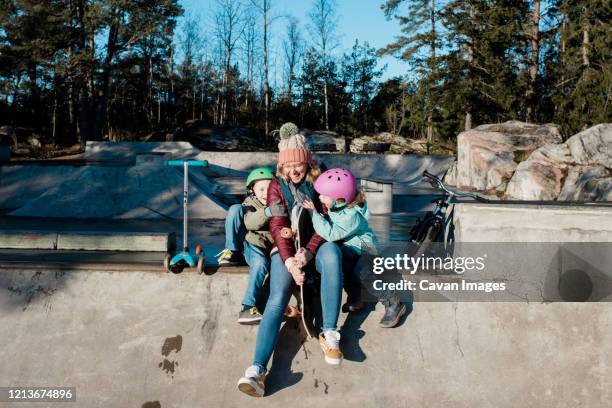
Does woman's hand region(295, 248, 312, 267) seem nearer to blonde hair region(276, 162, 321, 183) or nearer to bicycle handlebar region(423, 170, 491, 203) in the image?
blonde hair region(276, 162, 321, 183)

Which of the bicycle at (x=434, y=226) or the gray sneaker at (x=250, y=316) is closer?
the gray sneaker at (x=250, y=316)

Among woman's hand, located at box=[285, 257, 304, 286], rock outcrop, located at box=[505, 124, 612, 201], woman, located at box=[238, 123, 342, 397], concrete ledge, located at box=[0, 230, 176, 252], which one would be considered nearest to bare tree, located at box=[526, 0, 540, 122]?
rock outcrop, located at box=[505, 124, 612, 201]

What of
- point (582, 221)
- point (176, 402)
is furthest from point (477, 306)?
point (176, 402)

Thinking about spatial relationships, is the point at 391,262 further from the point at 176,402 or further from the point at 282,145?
the point at 176,402

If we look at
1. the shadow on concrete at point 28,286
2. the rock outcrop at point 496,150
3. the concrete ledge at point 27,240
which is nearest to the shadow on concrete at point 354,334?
the shadow on concrete at point 28,286

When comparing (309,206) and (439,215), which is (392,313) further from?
(439,215)

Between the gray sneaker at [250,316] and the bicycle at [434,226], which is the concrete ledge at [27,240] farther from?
the bicycle at [434,226]

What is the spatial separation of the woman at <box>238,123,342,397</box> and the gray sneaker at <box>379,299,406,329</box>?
1.40ft

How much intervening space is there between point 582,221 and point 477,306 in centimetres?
110

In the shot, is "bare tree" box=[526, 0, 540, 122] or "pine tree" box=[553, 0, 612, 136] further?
"bare tree" box=[526, 0, 540, 122]

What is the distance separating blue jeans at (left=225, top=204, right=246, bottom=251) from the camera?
3717 mm

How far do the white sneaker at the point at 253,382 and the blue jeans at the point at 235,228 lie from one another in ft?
3.44

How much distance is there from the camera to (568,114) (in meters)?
24.1

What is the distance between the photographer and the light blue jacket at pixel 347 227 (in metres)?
3.34
